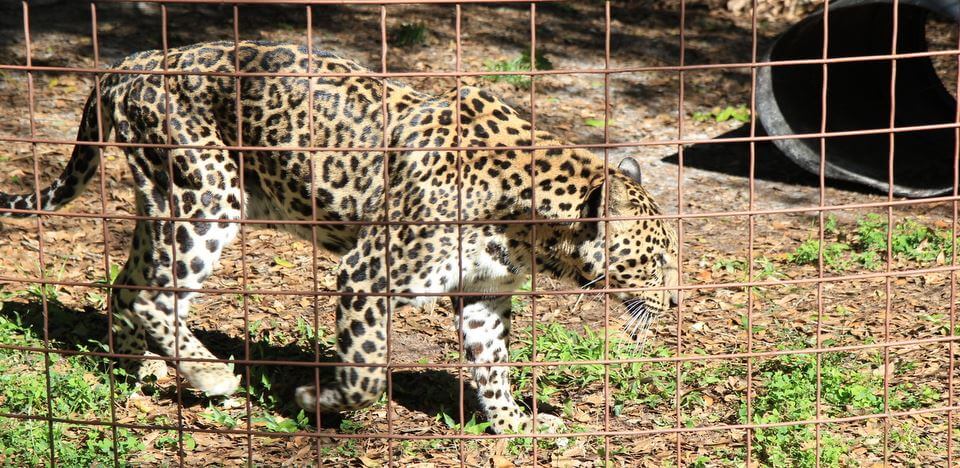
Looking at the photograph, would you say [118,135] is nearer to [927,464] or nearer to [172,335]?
[172,335]

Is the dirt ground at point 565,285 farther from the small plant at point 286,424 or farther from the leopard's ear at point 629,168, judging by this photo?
the leopard's ear at point 629,168

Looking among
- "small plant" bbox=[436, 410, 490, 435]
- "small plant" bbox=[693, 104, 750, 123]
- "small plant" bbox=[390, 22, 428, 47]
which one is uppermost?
"small plant" bbox=[390, 22, 428, 47]

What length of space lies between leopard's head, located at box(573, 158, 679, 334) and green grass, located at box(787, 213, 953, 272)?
8.05ft

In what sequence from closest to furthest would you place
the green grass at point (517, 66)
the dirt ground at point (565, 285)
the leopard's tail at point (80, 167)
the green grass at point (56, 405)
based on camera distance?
1. the green grass at point (56, 405)
2. the dirt ground at point (565, 285)
3. the leopard's tail at point (80, 167)
4. the green grass at point (517, 66)

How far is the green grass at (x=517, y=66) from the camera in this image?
404 inches

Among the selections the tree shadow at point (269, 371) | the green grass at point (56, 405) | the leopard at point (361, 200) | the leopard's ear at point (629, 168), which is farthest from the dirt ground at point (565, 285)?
the leopard's ear at point (629, 168)

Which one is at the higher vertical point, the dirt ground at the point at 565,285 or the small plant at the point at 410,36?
the small plant at the point at 410,36

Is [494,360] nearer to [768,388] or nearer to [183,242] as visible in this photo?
[768,388]

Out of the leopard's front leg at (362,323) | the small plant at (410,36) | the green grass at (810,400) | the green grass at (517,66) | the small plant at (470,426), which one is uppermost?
the small plant at (410,36)

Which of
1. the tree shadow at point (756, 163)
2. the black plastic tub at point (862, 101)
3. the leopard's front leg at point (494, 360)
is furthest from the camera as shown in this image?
the tree shadow at point (756, 163)

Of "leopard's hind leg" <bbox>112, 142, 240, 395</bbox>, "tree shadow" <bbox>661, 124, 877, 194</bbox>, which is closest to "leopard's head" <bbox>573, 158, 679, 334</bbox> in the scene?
"leopard's hind leg" <bbox>112, 142, 240, 395</bbox>

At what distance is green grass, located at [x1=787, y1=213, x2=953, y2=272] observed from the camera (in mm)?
7172

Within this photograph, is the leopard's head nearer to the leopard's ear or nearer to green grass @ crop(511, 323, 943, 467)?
the leopard's ear

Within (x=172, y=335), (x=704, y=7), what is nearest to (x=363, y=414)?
(x=172, y=335)
